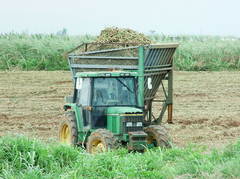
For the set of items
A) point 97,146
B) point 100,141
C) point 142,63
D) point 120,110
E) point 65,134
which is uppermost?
point 142,63

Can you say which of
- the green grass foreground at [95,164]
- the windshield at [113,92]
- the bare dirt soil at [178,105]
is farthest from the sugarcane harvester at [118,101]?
the green grass foreground at [95,164]

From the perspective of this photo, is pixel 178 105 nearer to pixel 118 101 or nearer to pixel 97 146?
pixel 118 101

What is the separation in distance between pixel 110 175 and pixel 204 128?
8902 mm

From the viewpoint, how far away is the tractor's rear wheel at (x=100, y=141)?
1096 centimetres

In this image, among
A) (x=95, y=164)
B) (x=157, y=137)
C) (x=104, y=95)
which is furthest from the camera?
(x=104, y=95)

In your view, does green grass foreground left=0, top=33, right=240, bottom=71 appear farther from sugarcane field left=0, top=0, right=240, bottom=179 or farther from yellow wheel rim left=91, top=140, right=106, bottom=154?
yellow wheel rim left=91, top=140, right=106, bottom=154

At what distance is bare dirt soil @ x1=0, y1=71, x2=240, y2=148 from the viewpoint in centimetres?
1591

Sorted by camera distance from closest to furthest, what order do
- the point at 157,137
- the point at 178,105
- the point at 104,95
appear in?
the point at 157,137 < the point at 104,95 < the point at 178,105

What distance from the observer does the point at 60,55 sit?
108 ft

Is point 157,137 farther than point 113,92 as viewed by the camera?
No

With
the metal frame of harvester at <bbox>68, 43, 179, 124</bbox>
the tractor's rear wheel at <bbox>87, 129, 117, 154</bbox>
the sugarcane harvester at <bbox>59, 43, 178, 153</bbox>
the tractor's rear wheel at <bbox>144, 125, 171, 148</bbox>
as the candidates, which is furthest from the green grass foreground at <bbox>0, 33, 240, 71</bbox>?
the tractor's rear wheel at <bbox>87, 129, 117, 154</bbox>

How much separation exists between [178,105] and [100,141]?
1016 centimetres

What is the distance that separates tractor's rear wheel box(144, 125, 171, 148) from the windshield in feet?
2.12

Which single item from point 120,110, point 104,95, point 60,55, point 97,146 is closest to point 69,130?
point 104,95
